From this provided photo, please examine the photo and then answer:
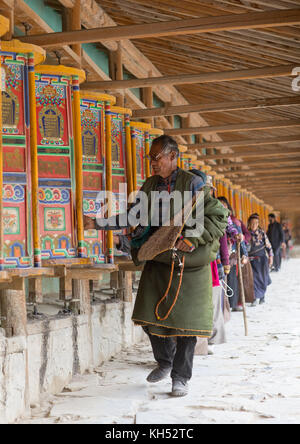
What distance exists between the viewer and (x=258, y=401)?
173 inches

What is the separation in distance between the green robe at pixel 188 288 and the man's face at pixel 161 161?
85 mm

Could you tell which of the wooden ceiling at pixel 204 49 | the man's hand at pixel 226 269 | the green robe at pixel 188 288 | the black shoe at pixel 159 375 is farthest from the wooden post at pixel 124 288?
the green robe at pixel 188 288

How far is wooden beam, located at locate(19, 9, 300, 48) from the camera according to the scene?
16.0 ft

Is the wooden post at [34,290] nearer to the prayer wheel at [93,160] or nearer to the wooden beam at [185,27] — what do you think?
the prayer wheel at [93,160]

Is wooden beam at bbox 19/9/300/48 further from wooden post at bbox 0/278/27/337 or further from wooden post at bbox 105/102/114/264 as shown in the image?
wooden post at bbox 0/278/27/337

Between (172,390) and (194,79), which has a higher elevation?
(194,79)

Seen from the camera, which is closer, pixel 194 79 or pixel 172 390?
pixel 172 390

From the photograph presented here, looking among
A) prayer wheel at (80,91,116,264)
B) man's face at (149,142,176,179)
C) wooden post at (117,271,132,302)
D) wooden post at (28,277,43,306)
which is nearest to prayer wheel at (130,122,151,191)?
wooden post at (117,271,132,302)

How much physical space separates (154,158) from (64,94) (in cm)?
106

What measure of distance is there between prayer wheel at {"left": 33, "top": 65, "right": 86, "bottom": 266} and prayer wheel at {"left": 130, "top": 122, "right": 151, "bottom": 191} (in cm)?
201
